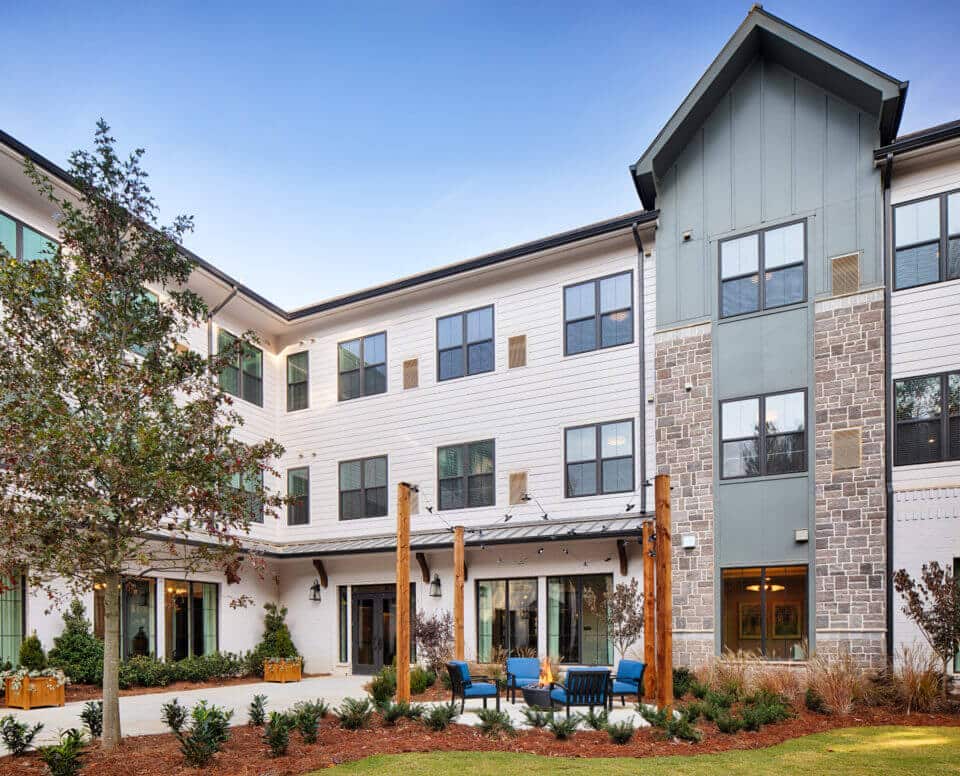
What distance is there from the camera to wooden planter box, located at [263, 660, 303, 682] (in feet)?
63.9

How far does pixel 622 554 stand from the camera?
17.0m

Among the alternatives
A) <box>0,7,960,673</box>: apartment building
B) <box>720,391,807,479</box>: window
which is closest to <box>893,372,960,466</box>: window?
<box>0,7,960,673</box>: apartment building

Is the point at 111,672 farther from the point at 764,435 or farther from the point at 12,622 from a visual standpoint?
the point at 764,435

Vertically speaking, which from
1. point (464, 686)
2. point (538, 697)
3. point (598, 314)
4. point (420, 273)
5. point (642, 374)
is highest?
point (420, 273)

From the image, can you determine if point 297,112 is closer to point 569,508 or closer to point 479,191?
point 479,191

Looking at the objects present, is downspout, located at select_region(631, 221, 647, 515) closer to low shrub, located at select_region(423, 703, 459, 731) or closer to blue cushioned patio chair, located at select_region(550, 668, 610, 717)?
blue cushioned patio chair, located at select_region(550, 668, 610, 717)

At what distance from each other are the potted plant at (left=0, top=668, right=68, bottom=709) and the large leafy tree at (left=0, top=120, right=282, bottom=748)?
5.58 m

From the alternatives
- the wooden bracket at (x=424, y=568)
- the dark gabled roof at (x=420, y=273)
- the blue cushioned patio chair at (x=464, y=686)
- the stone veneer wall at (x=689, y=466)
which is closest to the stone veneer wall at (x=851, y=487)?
the stone veneer wall at (x=689, y=466)

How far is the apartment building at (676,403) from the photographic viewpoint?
47.6 feet

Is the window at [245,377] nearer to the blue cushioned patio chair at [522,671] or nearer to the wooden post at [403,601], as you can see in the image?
the wooden post at [403,601]

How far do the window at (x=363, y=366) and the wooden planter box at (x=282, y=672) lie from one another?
6979 millimetres

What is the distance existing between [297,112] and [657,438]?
1345 centimetres

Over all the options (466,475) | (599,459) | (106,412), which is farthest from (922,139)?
(106,412)

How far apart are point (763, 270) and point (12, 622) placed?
1631 centimetres
